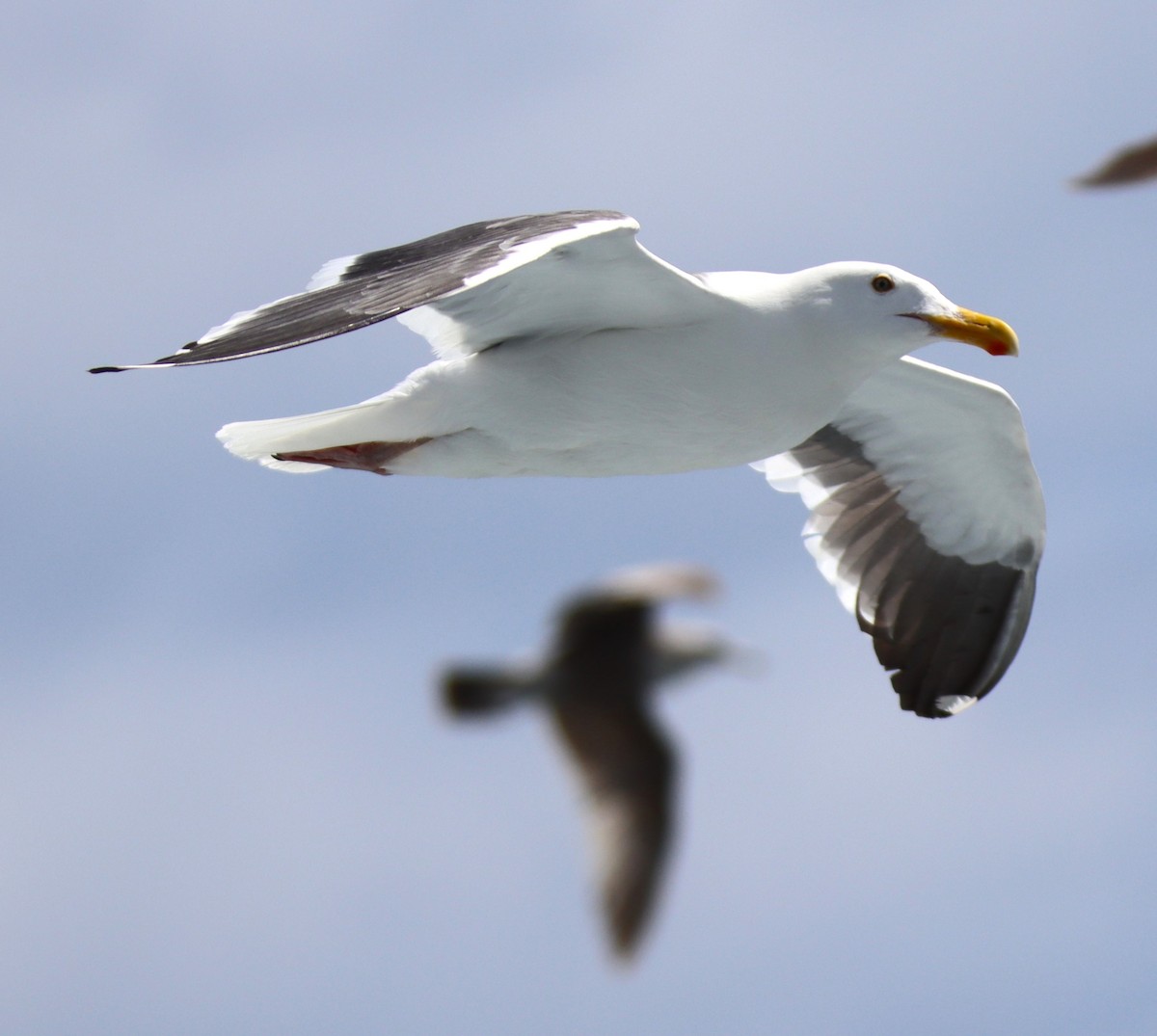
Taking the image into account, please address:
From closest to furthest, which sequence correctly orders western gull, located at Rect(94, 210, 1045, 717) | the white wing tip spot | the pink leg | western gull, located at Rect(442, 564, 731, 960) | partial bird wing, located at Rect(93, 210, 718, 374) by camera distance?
western gull, located at Rect(442, 564, 731, 960) < partial bird wing, located at Rect(93, 210, 718, 374) < western gull, located at Rect(94, 210, 1045, 717) < the pink leg < the white wing tip spot

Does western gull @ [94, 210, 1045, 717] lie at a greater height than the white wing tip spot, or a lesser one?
greater

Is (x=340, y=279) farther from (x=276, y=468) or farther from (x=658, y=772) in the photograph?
(x=658, y=772)

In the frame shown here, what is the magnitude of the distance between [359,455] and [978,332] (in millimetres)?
2477

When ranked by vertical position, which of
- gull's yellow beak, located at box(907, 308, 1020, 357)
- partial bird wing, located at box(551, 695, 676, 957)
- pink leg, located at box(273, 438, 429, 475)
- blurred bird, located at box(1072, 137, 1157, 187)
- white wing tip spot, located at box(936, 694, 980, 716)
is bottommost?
white wing tip spot, located at box(936, 694, 980, 716)

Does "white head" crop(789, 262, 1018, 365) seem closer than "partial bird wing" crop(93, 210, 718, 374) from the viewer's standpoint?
No

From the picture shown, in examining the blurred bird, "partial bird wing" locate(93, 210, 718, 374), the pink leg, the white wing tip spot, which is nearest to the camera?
the blurred bird

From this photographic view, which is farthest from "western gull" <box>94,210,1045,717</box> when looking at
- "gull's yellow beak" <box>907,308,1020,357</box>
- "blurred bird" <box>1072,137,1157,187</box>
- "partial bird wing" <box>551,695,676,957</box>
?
"blurred bird" <box>1072,137,1157,187</box>

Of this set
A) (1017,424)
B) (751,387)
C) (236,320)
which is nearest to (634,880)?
(236,320)

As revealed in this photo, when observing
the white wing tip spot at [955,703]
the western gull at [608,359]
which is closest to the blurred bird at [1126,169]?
the western gull at [608,359]

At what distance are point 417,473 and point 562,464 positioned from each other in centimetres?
58

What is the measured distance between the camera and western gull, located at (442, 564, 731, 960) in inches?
118

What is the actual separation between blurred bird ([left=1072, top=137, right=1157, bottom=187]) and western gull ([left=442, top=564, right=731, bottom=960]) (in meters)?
1.04

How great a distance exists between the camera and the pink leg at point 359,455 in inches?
260

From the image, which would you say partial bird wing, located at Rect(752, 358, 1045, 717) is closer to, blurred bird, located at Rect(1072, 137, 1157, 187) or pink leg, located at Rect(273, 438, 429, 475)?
pink leg, located at Rect(273, 438, 429, 475)
